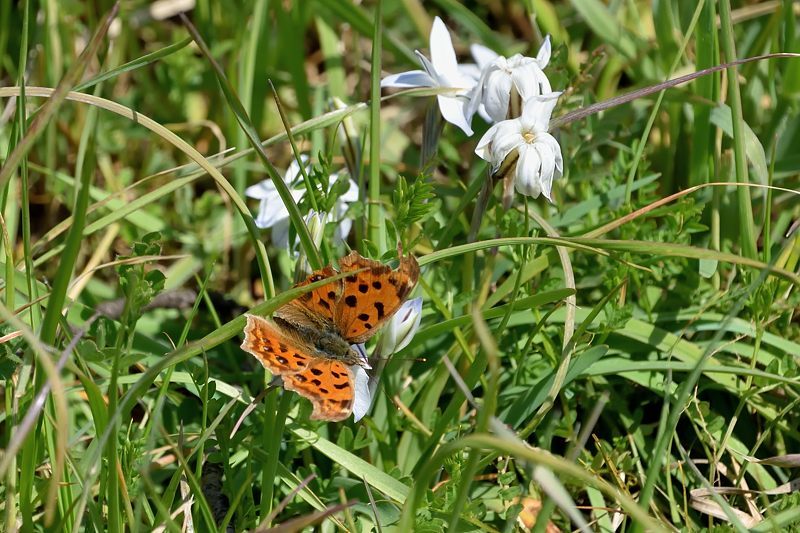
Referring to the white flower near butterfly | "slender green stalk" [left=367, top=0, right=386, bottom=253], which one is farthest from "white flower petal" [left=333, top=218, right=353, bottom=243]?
the white flower near butterfly

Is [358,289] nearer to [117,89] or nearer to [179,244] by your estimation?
[179,244]

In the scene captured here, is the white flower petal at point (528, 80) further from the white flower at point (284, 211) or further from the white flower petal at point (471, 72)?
the white flower at point (284, 211)

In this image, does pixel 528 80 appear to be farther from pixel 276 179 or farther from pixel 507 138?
pixel 276 179

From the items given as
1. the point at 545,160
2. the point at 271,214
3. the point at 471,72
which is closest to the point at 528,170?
the point at 545,160

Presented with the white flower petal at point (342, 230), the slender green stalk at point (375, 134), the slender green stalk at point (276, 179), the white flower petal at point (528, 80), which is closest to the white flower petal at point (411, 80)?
the slender green stalk at point (375, 134)

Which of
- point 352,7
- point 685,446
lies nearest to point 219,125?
point 352,7

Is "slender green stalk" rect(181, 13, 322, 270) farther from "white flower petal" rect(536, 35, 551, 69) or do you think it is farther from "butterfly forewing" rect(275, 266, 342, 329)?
"white flower petal" rect(536, 35, 551, 69)
